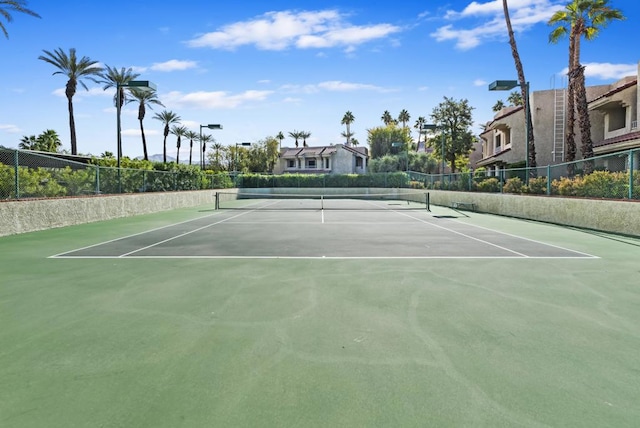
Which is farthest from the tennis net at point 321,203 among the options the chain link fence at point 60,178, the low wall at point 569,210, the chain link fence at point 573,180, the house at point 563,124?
the house at point 563,124

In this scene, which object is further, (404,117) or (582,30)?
(404,117)

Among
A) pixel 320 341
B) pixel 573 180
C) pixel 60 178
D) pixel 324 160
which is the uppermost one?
pixel 324 160

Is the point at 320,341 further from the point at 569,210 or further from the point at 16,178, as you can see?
the point at 569,210

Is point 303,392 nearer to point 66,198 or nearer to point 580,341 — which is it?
point 580,341

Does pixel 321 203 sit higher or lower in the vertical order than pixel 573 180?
lower

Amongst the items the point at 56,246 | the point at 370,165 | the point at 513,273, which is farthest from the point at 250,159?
the point at 513,273

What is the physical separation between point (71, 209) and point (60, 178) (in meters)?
1.28

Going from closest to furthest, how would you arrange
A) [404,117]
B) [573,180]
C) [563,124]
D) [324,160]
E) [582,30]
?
[573,180] < [582,30] < [563,124] < [324,160] < [404,117]

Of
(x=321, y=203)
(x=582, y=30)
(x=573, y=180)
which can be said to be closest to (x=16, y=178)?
(x=321, y=203)

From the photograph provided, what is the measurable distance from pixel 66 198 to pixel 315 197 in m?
32.0

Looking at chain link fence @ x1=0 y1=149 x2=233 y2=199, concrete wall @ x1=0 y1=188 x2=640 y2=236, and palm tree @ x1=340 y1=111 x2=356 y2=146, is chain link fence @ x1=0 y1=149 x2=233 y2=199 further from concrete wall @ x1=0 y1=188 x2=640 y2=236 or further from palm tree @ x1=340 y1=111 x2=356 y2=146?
palm tree @ x1=340 y1=111 x2=356 y2=146

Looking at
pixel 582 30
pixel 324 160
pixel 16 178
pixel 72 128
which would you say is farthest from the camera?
pixel 324 160

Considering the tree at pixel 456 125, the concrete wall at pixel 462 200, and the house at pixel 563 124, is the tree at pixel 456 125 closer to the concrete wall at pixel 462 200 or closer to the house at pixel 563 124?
the house at pixel 563 124

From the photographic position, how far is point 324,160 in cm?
7838
